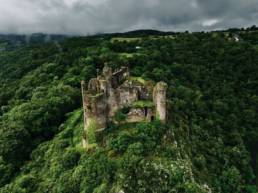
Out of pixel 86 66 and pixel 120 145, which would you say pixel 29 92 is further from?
pixel 120 145

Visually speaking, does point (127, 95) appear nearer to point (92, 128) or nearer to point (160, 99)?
point (160, 99)

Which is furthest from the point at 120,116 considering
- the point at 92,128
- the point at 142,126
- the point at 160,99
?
the point at 160,99

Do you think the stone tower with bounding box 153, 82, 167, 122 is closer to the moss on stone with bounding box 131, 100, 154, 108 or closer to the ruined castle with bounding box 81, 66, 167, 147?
the ruined castle with bounding box 81, 66, 167, 147

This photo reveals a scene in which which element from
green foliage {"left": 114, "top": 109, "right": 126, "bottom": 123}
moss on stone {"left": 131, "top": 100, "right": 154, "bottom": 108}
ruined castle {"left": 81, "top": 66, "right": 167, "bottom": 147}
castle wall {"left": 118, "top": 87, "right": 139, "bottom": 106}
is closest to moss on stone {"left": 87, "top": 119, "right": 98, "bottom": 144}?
ruined castle {"left": 81, "top": 66, "right": 167, "bottom": 147}

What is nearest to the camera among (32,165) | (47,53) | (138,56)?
(32,165)

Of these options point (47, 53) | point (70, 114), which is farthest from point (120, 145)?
point (47, 53)
